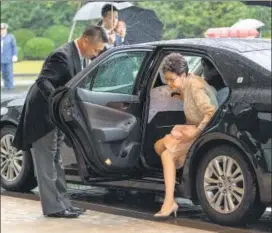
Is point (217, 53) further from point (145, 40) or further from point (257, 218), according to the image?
point (257, 218)

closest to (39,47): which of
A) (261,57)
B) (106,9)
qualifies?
(106,9)

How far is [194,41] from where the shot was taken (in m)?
6.84

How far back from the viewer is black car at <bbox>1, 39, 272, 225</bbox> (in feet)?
20.0

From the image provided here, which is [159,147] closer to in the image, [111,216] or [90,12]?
[111,216]

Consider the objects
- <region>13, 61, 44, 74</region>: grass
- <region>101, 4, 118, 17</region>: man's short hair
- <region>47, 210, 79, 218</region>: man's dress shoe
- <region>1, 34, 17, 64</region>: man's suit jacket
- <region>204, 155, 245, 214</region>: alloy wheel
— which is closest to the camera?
<region>204, 155, 245, 214</region>: alloy wheel

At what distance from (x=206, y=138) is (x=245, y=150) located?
1.41 feet

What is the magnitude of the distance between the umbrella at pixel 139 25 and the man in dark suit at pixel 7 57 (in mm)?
10734

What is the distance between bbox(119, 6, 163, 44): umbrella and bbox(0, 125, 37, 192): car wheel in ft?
5.77

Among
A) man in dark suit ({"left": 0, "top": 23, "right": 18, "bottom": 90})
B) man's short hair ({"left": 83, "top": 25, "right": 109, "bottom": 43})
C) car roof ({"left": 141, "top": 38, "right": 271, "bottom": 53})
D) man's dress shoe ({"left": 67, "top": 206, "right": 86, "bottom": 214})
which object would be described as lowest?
man in dark suit ({"left": 0, "top": 23, "right": 18, "bottom": 90})

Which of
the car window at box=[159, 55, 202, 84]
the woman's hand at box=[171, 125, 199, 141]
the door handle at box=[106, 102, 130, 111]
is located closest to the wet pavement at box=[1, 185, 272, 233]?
the woman's hand at box=[171, 125, 199, 141]

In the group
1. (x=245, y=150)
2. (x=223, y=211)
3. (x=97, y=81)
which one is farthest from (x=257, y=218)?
(x=97, y=81)

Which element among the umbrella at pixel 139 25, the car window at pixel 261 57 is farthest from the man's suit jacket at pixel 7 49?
the car window at pixel 261 57

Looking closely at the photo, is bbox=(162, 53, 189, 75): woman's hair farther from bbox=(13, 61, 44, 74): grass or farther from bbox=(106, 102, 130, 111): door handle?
bbox=(13, 61, 44, 74): grass

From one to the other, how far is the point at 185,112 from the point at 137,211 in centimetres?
117
